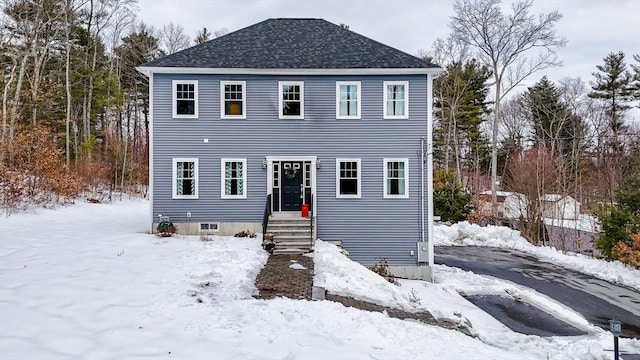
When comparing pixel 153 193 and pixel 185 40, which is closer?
pixel 153 193

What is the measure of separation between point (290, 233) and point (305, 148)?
3295 millimetres

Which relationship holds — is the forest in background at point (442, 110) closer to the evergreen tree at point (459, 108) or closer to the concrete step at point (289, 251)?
the evergreen tree at point (459, 108)

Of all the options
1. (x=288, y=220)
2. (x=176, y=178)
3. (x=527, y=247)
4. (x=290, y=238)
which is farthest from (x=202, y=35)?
(x=527, y=247)

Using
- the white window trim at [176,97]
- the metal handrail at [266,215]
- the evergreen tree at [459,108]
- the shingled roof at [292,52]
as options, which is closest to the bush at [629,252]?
the shingled roof at [292,52]

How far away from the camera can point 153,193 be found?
558 inches

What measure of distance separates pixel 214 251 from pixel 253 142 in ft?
16.4

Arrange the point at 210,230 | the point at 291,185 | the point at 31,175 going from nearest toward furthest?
the point at 210,230, the point at 291,185, the point at 31,175

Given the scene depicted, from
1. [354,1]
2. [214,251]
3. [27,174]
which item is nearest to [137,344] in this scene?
[214,251]

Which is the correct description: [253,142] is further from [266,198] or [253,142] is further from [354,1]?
[354,1]

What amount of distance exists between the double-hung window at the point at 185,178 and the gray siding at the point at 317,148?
0.19m

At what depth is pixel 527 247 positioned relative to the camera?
21.2m

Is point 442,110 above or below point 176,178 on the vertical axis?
above

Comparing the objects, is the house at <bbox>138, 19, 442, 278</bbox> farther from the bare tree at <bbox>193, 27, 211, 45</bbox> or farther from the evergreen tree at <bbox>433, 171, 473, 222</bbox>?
the bare tree at <bbox>193, 27, 211, 45</bbox>

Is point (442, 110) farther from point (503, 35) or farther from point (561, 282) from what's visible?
point (561, 282)
